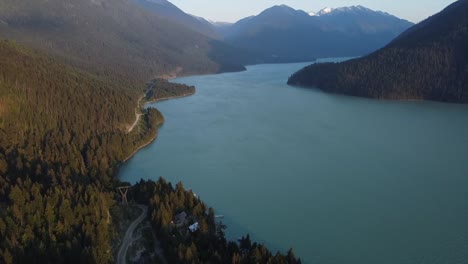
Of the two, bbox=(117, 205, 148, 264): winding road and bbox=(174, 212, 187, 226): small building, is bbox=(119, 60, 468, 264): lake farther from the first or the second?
bbox=(117, 205, 148, 264): winding road

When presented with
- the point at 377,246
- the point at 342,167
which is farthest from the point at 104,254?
the point at 342,167

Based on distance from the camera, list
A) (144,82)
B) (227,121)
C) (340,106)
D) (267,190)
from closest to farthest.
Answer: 1. (267,190)
2. (227,121)
3. (340,106)
4. (144,82)

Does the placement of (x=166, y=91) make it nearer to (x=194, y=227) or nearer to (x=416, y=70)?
(x=416, y=70)

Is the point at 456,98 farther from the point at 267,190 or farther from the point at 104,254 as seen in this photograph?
the point at 104,254

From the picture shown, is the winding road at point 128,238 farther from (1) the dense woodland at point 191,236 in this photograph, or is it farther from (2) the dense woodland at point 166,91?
(2) the dense woodland at point 166,91

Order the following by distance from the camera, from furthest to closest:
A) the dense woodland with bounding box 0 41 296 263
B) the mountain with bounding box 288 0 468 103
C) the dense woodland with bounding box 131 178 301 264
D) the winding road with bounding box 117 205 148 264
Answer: the mountain with bounding box 288 0 468 103 → the winding road with bounding box 117 205 148 264 → the dense woodland with bounding box 0 41 296 263 → the dense woodland with bounding box 131 178 301 264

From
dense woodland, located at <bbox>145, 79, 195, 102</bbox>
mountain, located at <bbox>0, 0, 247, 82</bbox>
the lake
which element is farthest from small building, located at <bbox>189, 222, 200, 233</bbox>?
mountain, located at <bbox>0, 0, 247, 82</bbox>
